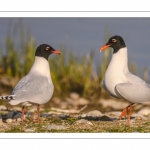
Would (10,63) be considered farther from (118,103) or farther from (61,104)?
(118,103)

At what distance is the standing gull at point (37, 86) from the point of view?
26.4 ft

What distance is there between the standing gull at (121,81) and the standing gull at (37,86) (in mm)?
752

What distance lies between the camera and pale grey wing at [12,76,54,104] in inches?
318

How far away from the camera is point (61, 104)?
10609 millimetres

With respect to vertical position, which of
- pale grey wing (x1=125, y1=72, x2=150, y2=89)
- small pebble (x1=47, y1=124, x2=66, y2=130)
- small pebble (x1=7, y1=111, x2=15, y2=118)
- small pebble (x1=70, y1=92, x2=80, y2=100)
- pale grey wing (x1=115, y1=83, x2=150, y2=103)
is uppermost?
pale grey wing (x1=125, y1=72, x2=150, y2=89)

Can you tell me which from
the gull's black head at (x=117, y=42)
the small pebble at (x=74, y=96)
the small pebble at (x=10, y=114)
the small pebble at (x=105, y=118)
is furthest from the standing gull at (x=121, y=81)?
the small pebble at (x=74, y=96)

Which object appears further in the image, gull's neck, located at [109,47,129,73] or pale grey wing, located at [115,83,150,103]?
gull's neck, located at [109,47,129,73]

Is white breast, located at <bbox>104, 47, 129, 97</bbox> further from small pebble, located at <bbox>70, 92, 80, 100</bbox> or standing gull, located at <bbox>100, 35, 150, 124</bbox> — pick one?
small pebble, located at <bbox>70, 92, 80, 100</bbox>

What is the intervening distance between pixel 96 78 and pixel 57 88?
662mm

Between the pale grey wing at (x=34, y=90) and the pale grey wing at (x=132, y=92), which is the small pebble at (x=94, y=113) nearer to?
the pale grey wing at (x=132, y=92)

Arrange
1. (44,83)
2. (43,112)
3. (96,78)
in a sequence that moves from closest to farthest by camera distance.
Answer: (44,83)
(43,112)
(96,78)

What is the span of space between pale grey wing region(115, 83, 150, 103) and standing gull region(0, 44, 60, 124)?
87cm

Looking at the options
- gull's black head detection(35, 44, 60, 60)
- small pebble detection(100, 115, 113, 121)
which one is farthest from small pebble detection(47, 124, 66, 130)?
gull's black head detection(35, 44, 60, 60)
